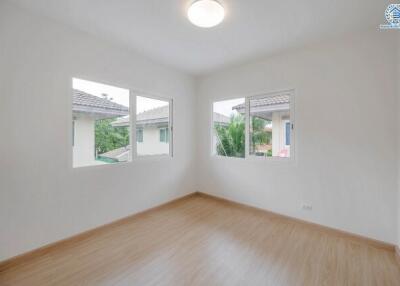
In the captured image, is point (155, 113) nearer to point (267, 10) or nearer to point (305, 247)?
point (267, 10)

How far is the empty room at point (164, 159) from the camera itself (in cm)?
184

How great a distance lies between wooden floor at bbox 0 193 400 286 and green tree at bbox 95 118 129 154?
1.15 meters

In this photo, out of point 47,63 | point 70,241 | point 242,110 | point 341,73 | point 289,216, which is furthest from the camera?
point 242,110

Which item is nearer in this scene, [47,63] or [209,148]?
[47,63]

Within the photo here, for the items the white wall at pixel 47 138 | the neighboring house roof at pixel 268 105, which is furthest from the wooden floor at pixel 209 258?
the neighboring house roof at pixel 268 105

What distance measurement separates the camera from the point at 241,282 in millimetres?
1656

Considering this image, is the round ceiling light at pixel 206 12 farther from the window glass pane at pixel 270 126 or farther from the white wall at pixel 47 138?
the window glass pane at pixel 270 126

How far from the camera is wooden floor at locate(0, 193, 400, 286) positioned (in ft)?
5.56

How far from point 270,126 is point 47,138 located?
3.07 metres

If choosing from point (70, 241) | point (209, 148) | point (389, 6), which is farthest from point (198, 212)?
point (389, 6)

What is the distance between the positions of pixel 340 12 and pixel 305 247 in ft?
8.57

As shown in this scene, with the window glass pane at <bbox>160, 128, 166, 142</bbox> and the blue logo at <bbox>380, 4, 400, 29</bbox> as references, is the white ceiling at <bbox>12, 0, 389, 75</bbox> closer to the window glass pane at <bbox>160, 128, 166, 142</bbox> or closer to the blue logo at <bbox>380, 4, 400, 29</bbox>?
the blue logo at <bbox>380, 4, 400, 29</bbox>

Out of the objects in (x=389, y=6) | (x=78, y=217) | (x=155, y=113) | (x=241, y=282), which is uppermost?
(x=389, y=6)

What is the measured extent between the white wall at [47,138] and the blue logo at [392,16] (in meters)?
3.11
